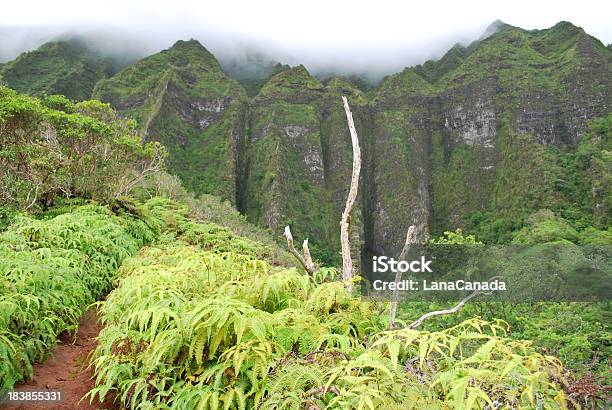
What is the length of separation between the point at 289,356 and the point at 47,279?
120 inches

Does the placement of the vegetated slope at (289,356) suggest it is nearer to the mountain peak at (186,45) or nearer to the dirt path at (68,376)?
the dirt path at (68,376)

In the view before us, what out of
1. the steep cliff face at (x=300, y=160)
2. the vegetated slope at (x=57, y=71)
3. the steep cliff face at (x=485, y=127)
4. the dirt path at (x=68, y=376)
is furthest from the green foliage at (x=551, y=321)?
the vegetated slope at (x=57, y=71)

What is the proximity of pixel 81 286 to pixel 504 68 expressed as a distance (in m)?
122

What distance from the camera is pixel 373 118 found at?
11775cm

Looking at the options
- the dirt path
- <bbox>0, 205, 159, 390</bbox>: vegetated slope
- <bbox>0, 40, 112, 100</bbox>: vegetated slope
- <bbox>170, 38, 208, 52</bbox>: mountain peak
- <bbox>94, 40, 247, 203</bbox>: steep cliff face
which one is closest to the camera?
the dirt path

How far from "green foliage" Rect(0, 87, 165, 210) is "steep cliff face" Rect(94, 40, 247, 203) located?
76557mm

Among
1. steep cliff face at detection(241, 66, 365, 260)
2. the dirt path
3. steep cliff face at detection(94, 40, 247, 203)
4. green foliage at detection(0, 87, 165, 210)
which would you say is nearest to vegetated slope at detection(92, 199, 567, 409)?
the dirt path

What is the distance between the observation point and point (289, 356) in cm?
247

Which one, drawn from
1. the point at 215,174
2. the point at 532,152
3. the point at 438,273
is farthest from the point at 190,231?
the point at 532,152

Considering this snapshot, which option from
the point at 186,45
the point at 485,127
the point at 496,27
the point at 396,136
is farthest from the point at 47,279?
the point at 496,27

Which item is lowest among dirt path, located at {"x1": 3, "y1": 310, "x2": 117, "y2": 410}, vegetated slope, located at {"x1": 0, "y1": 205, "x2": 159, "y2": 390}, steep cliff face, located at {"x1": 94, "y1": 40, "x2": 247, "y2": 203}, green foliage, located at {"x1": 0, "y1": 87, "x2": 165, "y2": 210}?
dirt path, located at {"x1": 3, "y1": 310, "x2": 117, "y2": 410}

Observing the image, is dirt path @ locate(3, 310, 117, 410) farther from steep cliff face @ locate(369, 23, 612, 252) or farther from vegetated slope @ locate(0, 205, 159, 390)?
steep cliff face @ locate(369, 23, 612, 252)

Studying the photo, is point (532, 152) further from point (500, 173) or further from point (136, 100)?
point (136, 100)

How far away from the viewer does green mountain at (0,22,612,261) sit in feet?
294
